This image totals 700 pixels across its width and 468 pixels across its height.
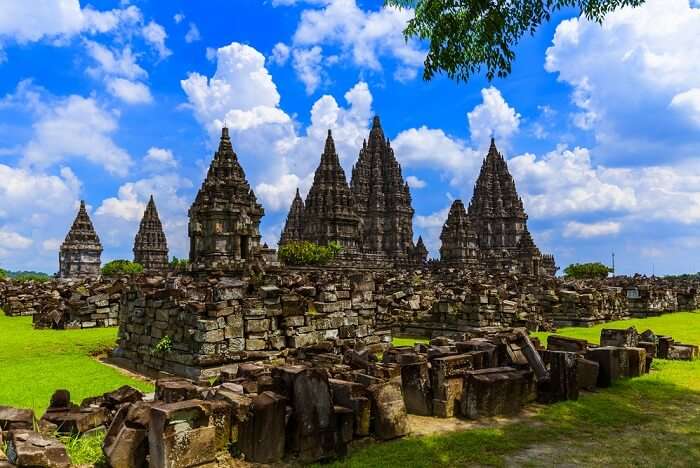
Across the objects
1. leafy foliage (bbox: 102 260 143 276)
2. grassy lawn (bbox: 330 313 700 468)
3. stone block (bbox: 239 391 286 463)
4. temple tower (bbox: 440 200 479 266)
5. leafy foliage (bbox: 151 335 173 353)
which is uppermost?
temple tower (bbox: 440 200 479 266)

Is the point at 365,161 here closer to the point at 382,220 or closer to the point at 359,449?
the point at 382,220

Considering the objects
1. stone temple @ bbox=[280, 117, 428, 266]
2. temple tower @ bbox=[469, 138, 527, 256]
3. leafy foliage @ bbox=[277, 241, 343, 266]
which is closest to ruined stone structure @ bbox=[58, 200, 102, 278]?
stone temple @ bbox=[280, 117, 428, 266]

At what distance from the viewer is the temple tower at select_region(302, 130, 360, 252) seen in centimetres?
5200

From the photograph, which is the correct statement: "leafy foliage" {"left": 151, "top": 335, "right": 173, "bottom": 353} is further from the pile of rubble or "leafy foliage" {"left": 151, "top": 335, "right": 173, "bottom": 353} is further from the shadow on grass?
the shadow on grass

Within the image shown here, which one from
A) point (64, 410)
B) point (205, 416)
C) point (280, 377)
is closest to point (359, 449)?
point (280, 377)

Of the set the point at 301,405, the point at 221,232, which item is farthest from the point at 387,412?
the point at 221,232

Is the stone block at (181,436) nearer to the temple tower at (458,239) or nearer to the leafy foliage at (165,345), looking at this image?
the leafy foliage at (165,345)

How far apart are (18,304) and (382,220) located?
4486 cm

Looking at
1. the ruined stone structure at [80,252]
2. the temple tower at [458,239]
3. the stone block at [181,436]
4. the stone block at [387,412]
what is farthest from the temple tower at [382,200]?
the stone block at [181,436]

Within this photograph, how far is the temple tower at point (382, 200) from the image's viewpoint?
64062mm

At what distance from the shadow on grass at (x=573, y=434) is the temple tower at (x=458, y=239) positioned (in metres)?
41.3

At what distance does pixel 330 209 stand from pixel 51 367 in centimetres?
4161

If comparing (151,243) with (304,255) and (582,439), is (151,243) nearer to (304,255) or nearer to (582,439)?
(304,255)

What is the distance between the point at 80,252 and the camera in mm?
54656
